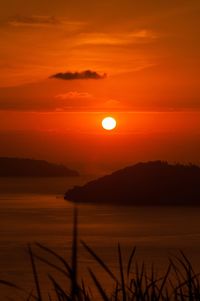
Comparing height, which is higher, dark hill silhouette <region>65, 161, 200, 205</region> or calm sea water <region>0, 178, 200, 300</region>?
dark hill silhouette <region>65, 161, 200, 205</region>

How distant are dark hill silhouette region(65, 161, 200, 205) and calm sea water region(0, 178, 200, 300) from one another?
337 centimetres

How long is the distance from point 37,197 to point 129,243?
130 feet

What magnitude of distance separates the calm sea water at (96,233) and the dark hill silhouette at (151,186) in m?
3.37

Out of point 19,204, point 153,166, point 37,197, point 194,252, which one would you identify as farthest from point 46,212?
point 194,252

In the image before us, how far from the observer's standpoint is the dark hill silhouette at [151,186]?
214ft

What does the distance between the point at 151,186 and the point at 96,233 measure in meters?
25.7

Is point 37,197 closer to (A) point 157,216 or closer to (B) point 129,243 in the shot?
(A) point 157,216

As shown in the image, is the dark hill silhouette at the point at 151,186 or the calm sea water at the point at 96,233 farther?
the dark hill silhouette at the point at 151,186

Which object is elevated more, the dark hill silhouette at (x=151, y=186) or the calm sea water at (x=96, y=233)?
the dark hill silhouette at (x=151, y=186)

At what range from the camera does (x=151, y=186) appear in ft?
217

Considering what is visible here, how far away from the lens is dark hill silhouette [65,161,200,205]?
6531 cm

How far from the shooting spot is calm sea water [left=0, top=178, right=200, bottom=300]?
27.0 metres

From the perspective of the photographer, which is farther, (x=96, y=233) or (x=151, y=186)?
(x=151, y=186)

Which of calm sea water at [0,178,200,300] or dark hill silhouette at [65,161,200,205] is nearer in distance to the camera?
calm sea water at [0,178,200,300]
